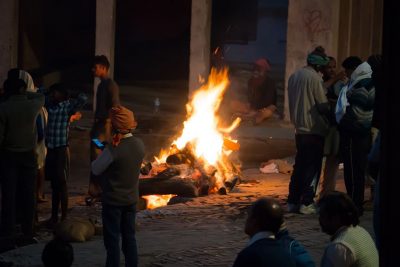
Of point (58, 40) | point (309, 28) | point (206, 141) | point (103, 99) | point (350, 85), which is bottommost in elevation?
point (206, 141)

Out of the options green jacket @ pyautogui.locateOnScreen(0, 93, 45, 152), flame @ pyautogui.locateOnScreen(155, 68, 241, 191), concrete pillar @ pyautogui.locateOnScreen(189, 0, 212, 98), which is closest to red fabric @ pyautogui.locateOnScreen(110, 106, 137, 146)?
green jacket @ pyautogui.locateOnScreen(0, 93, 45, 152)

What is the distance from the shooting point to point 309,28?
60.5 feet

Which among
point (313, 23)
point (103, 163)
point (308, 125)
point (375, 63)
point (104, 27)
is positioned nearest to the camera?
point (103, 163)

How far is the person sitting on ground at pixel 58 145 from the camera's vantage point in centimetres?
1060

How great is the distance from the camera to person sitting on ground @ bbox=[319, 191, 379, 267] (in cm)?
545

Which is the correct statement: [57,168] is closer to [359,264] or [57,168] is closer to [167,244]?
[167,244]

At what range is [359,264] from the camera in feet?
18.1

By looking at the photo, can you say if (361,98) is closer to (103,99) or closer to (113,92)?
(113,92)

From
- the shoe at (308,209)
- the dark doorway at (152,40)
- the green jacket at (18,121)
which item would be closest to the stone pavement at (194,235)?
the shoe at (308,209)

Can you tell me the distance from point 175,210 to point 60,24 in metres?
14.9

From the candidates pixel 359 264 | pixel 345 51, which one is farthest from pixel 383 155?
pixel 345 51

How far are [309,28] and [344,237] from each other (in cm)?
1328

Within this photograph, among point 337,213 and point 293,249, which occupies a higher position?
point 337,213

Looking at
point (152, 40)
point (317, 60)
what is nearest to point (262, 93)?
point (152, 40)
